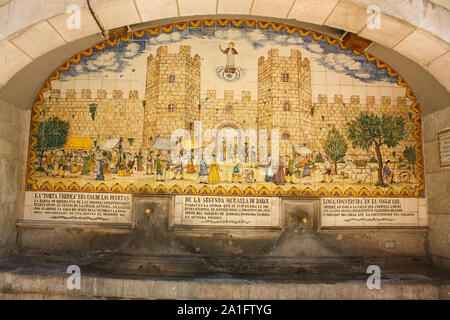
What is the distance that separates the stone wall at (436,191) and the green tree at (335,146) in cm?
150

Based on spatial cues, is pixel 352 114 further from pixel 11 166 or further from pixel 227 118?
pixel 11 166

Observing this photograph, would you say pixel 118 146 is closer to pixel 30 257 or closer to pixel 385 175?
pixel 30 257

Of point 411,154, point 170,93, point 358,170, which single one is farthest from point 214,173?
point 411,154

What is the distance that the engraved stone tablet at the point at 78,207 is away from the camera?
500cm

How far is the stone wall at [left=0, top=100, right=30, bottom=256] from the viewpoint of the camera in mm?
4727

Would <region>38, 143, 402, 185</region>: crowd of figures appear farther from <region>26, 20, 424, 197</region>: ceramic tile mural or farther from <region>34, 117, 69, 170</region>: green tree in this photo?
<region>34, 117, 69, 170</region>: green tree

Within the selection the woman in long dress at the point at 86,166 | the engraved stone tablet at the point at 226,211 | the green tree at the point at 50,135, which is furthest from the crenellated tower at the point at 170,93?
the green tree at the point at 50,135

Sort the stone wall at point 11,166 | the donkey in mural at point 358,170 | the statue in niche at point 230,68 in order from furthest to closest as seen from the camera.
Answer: the statue in niche at point 230,68, the donkey in mural at point 358,170, the stone wall at point 11,166

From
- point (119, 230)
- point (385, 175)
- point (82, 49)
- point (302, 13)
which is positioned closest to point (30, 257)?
point (119, 230)

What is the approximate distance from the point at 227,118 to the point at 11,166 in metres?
3.88

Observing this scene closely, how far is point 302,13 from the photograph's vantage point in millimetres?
4000

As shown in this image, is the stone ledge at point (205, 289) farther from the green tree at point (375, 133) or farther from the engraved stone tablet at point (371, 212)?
the green tree at point (375, 133)

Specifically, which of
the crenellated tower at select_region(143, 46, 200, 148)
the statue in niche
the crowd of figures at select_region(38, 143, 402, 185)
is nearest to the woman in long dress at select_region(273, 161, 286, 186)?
the crowd of figures at select_region(38, 143, 402, 185)

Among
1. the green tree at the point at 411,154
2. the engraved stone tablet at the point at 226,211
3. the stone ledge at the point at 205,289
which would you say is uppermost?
the green tree at the point at 411,154
